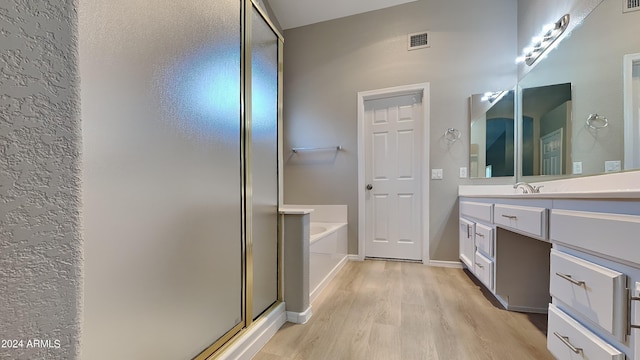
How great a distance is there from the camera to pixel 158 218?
0.78 meters

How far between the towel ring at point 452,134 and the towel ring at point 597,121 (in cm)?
111

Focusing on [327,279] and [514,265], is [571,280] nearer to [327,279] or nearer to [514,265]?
[514,265]

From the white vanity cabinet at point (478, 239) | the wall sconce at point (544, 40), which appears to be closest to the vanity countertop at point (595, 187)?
the white vanity cabinet at point (478, 239)

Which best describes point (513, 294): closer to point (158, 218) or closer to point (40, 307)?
point (158, 218)

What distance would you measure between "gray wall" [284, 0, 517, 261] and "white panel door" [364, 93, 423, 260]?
0.17 metres

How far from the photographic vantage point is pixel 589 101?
1530mm

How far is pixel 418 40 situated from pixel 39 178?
3.25 m

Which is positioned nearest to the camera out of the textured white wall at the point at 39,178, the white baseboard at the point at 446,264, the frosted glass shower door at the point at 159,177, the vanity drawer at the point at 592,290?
the textured white wall at the point at 39,178

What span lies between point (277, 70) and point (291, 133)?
5.50ft

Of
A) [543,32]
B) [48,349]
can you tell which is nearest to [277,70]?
[48,349]

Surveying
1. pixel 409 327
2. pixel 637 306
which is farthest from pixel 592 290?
pixel 409 327

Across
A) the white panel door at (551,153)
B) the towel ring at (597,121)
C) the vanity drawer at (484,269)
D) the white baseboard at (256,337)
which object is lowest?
the white baseboard at (256,337)

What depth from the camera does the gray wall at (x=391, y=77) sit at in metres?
2.58

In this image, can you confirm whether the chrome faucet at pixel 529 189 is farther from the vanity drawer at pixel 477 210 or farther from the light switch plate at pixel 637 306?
the light switch plate at pixel 637 306
